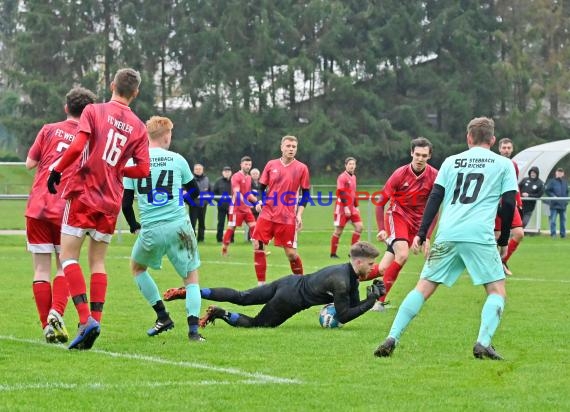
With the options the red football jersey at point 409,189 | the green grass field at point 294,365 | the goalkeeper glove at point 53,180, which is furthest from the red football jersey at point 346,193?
the goalkeeper glove at point 53,180

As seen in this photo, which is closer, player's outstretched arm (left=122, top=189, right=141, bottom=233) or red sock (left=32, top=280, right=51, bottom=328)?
red sock (left=32, top=280, right=51, bottom=328)

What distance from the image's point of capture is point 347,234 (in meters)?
30.7

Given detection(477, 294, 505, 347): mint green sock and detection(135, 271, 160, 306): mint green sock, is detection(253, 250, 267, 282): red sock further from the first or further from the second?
detection(477, 294, 505, 347): mint green sock

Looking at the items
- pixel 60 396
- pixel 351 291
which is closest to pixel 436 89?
pixel 351 291

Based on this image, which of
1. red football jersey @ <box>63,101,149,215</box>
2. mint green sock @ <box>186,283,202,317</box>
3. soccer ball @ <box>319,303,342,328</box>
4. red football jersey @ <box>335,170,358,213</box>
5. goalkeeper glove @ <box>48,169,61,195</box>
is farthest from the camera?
red football jersey @ <box>335,170,358,213</box>

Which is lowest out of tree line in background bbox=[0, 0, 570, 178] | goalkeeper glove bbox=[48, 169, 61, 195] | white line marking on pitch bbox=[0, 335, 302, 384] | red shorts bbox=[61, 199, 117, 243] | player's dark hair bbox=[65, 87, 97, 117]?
white line marking on pitch bbox=[0, 335, 302, 384]

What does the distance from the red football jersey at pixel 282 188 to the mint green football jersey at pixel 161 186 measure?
499 centimetres

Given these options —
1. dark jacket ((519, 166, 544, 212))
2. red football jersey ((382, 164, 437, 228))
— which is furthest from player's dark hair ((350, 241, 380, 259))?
dark jacket ((519, 166, 544, 212))

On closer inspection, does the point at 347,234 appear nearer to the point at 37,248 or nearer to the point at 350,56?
the point at 37,248

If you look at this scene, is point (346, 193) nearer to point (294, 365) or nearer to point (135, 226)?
point (135, 226)

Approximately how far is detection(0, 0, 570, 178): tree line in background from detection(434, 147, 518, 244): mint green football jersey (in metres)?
48.8

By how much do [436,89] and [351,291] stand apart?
166 feet

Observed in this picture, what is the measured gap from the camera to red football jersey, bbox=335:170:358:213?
23328 millimetres

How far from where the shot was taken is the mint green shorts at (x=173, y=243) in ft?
30.8
